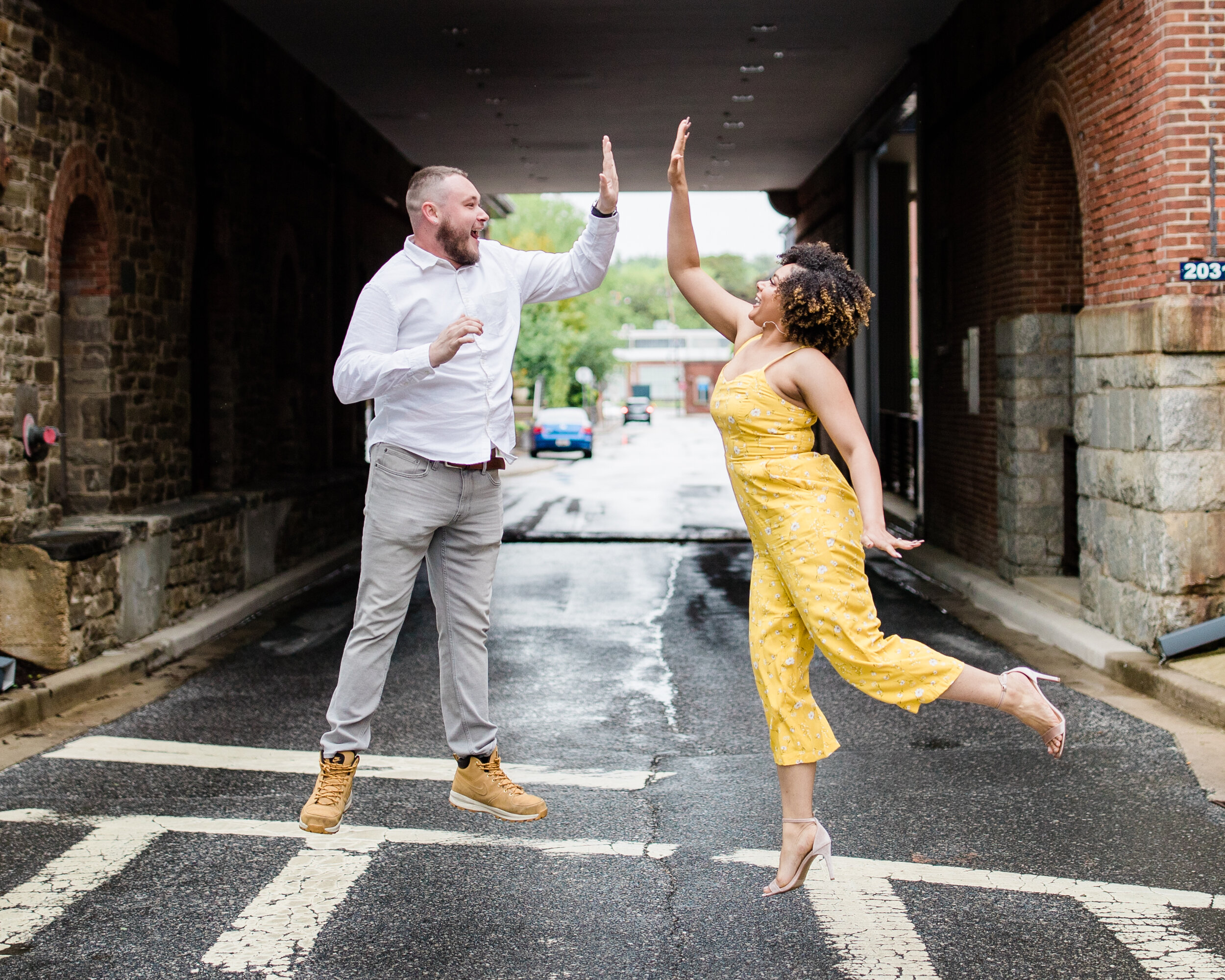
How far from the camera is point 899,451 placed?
2012cm

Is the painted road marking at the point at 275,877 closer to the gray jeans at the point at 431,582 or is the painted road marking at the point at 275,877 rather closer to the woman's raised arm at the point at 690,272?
the gray jeans at the point at 431,582

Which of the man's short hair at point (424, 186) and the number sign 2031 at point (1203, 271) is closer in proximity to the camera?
the man's short hair at point (424, 186)

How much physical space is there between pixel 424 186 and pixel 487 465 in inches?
36.8

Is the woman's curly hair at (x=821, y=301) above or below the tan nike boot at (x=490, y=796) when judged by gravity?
above

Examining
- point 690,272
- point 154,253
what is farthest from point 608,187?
point 154,253

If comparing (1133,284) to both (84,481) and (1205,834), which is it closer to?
(1205,834)

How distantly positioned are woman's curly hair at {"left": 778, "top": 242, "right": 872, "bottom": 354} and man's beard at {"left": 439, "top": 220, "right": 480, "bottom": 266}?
101 cm

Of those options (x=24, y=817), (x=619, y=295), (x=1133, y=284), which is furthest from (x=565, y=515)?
(x=619, y=295)

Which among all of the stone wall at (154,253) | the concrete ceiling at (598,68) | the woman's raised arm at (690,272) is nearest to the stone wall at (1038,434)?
the concrete ceiling at (598,68)

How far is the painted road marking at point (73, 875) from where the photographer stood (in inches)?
161

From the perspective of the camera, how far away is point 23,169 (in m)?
7.98

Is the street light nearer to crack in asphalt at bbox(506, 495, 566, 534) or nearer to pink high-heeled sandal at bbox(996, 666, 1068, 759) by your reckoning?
crack in asphalt at bbox(506, 495, 566, 534)

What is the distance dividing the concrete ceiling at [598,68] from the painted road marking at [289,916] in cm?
890

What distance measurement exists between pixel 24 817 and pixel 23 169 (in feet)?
14.4
